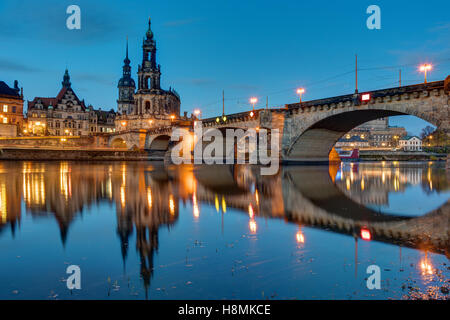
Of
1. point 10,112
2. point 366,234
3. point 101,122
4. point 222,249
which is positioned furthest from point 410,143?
point 222,249

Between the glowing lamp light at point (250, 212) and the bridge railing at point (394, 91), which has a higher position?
the bridge railing at point (394, 91)

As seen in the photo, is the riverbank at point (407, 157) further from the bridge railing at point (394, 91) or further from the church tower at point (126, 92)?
the church tower at point (126, 92)

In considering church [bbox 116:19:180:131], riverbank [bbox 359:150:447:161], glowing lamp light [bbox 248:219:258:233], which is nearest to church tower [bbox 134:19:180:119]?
church [bbox 116:19:180:131]

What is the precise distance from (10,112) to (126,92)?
67501 mm

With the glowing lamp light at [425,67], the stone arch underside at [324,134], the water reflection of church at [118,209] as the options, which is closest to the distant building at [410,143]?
the stone arch underside at [324,134]

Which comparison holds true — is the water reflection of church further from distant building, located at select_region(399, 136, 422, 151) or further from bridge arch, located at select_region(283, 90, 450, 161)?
distant building, located at select_region(399, 136, 422, 151)

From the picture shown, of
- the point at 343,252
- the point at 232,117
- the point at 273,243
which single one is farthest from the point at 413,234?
the point at 232,117

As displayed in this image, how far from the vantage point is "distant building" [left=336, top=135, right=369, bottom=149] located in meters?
160

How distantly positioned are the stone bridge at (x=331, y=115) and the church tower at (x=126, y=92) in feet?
327

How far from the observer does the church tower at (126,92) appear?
525 feet

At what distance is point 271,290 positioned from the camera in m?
6.00

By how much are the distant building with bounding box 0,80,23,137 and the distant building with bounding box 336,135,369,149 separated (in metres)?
122
